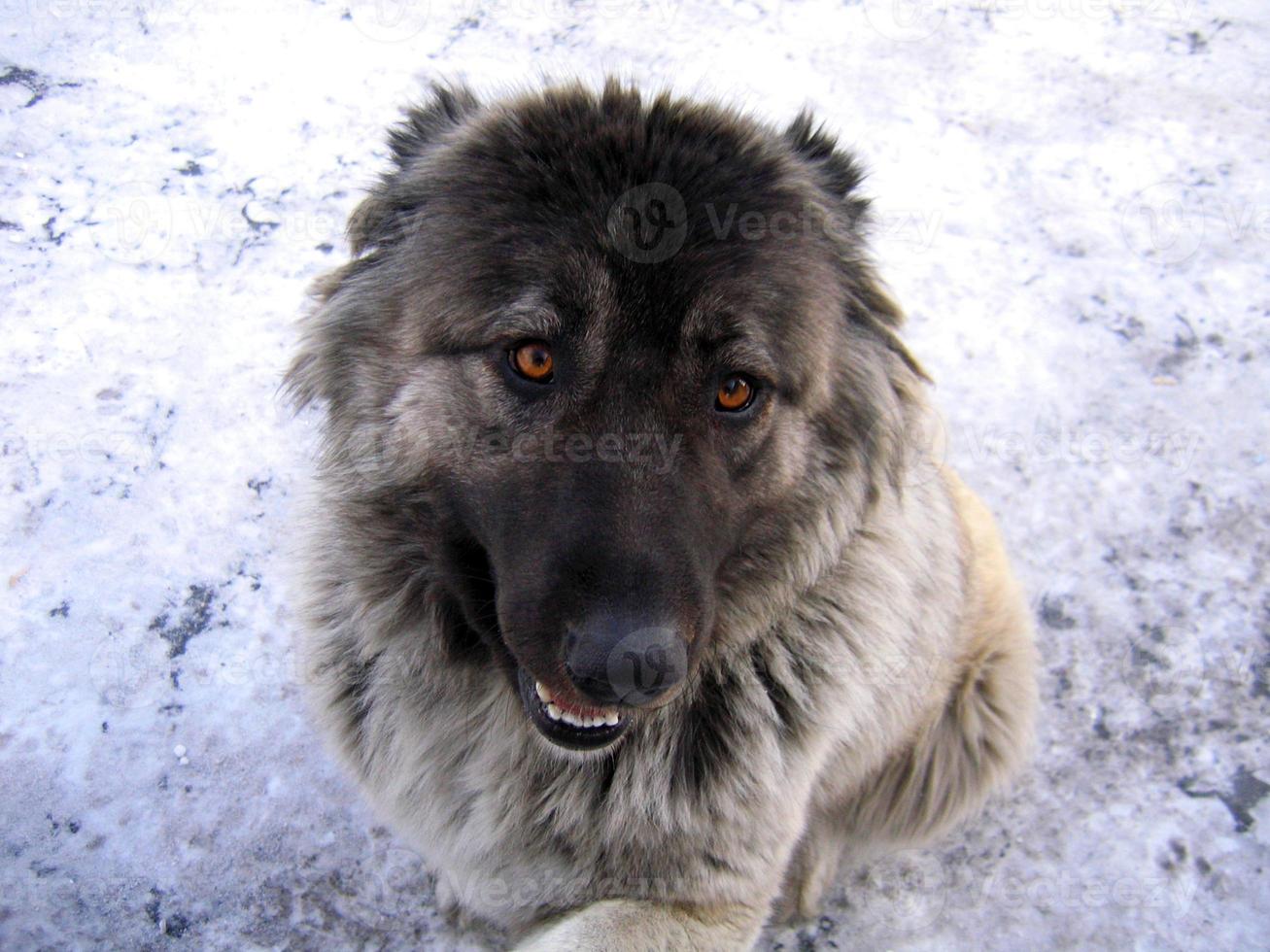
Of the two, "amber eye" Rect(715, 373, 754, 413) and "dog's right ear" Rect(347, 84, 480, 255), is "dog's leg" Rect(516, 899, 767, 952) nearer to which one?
"amber eye" Rect(715, 373, 754, 413)

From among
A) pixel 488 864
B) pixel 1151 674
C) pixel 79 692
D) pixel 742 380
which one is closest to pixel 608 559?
pixel 742 380

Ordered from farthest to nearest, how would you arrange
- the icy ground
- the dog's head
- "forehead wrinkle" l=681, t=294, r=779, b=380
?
the icy ground → "forehead wrinkle" l=681, t=294, r=779, b=380 → the dog's head

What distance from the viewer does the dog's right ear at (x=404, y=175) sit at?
2.50 metres

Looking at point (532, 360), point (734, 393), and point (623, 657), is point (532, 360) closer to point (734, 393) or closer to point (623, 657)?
point (734, 393)

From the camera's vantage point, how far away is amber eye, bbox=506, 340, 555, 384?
7.09 feet

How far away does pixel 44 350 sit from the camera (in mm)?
3979

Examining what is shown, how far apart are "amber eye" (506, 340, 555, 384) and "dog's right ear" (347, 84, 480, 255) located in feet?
1.87

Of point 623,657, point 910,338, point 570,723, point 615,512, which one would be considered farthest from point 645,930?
point 910,338

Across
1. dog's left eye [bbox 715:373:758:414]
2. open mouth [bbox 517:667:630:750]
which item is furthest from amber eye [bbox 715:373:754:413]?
open mouth [bbox 517:667:630:750]

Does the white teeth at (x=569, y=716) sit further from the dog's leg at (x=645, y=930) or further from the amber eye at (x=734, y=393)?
the amber eye at (x=734, y=393)

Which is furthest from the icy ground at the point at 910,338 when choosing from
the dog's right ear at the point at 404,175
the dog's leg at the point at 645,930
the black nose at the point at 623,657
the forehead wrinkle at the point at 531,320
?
the forehead wrinkle at the point at 531,320

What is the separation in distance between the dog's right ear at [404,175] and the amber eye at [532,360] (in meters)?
0.57

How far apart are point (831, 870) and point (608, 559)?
1752mm

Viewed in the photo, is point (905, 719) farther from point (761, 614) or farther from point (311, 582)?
point (311, 582)
